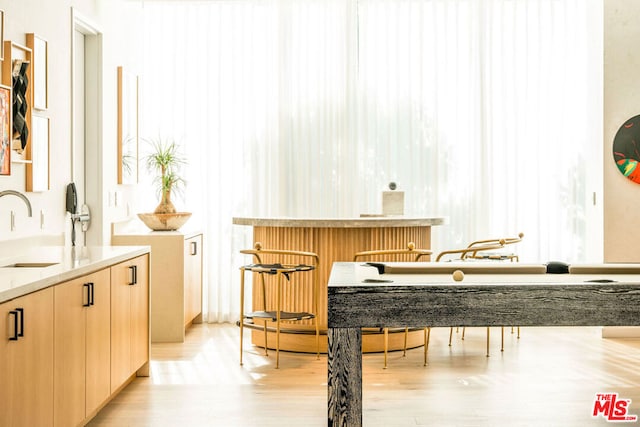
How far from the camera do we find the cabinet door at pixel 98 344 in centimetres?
383

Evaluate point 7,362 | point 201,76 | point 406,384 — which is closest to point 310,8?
point 201,76

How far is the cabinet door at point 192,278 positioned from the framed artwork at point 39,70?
6.93 feet

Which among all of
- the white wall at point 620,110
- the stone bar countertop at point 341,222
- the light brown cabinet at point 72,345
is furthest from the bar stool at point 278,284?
the white wall at point 620,110

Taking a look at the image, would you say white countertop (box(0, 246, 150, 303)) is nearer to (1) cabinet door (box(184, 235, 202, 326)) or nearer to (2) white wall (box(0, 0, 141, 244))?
(2) white wall (box(0, 0, 141, 244))

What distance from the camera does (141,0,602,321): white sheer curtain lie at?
24.8 feet

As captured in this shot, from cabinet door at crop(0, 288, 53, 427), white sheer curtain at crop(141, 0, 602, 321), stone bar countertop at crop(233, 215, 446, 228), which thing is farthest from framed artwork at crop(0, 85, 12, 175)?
white sheer curtain at crop(141, 0, 602, 321)

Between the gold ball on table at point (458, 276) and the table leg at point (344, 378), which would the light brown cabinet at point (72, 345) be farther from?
the gold ball on table at point (458, 276)

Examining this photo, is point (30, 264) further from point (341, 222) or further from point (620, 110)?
point (620, 110)

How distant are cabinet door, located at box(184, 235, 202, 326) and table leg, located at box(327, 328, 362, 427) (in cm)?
354

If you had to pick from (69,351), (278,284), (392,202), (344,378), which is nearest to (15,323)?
(69,351)

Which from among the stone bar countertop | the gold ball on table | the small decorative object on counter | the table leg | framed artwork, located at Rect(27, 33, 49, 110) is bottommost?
the table leg

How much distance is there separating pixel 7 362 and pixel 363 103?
5292mm

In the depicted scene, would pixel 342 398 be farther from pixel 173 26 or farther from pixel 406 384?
pixel 173 26

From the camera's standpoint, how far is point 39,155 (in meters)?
4.79
